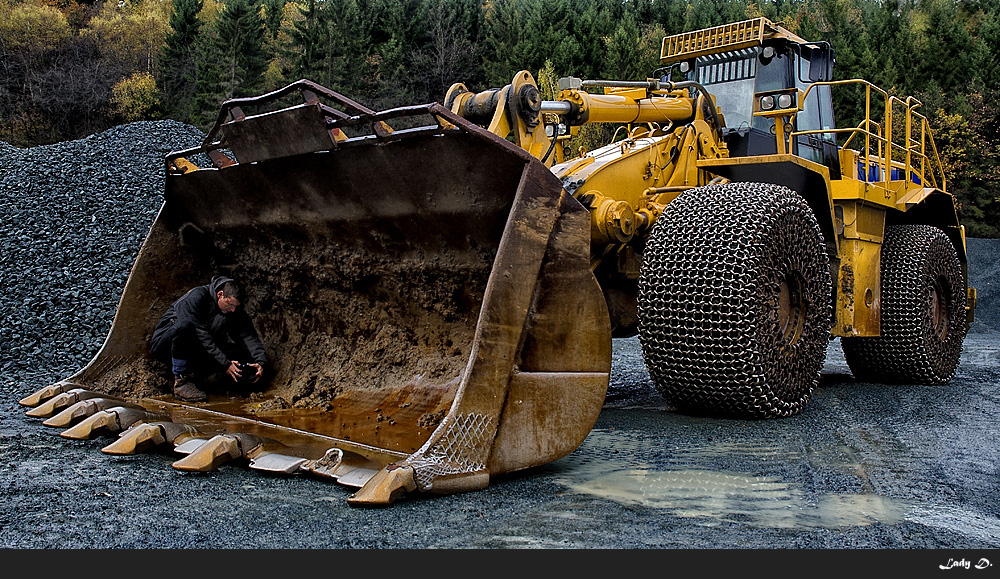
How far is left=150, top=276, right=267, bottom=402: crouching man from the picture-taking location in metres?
4.54

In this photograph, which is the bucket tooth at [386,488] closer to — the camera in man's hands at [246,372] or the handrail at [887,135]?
the camera in man's hands at [246,372]

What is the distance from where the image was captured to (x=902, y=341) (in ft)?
22.3

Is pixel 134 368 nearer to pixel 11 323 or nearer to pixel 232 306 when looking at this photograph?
pixel 232 306

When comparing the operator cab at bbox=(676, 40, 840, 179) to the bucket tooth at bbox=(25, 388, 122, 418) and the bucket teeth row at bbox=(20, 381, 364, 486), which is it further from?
the bucket tooth at bbox=(25, 388, 122, 418)

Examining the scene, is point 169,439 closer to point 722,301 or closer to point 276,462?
point 276,462

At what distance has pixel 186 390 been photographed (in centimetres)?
450

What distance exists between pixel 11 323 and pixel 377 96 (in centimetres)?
2713

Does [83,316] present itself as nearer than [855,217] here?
No

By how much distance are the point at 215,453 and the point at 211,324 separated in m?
1.53

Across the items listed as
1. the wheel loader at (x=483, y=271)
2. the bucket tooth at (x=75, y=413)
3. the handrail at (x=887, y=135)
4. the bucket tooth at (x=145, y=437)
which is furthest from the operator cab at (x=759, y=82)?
the bucket tooth at (x=75, y=413)

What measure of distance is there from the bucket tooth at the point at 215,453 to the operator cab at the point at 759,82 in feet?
14.5

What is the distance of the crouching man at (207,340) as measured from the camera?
454cm

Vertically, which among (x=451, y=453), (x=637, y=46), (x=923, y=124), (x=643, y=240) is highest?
(x=637, y=46)
